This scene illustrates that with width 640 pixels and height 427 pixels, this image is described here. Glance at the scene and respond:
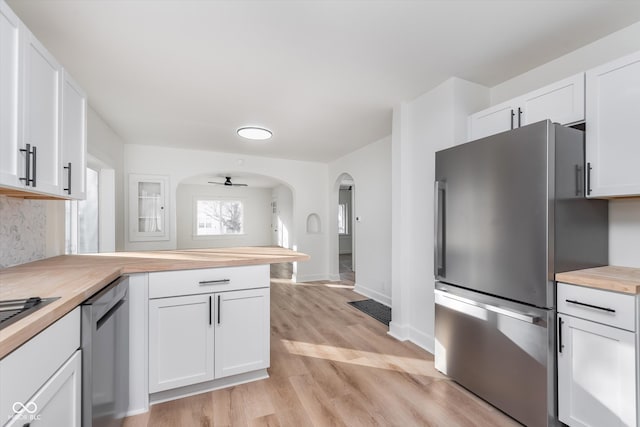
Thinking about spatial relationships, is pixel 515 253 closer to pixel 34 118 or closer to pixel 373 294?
pixel 34 118

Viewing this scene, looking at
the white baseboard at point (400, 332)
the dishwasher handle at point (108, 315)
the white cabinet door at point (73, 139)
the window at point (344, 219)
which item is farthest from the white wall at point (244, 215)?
the dishwasher handle at point (108, 315)

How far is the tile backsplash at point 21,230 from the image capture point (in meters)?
1.68

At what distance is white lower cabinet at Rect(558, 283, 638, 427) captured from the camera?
1.35 meters

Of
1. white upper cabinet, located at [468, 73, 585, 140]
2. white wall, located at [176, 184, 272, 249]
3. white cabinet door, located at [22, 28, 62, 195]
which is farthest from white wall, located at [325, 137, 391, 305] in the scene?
white wall, located at [176, 184, 272, 249]

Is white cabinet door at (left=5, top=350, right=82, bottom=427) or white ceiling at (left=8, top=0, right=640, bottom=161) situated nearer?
white cabinet door at (left=5, top=350, right=82, bottom=427)

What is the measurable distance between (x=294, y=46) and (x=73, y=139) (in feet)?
5.12

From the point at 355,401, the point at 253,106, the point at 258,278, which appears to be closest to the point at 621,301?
the point at 355,401

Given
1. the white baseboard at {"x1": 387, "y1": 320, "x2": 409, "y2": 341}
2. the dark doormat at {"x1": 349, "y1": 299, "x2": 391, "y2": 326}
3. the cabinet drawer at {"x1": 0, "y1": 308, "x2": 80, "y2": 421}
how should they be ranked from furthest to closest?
the dark doormat at {"x1": 349, "y1": 299, "x2": 391, "y2": 326} → the white baseboard at {"x1": 387, "y1": 320, "x2": 409, "y2": 341} → the cabinet drawer at {"x1": 0, "y1": 308, "x2": 80, "y2": 421}

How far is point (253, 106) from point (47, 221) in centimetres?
201

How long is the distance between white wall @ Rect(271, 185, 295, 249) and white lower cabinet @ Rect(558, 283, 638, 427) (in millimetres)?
6174

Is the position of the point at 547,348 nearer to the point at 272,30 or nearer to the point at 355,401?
the point at 355,401

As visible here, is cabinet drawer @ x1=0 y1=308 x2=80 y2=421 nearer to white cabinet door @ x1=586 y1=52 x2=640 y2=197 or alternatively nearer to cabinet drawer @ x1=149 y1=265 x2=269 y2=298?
cabinet drawer @ x1=149 y1=265 x2=269 y2=298

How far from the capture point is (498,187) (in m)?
1.80

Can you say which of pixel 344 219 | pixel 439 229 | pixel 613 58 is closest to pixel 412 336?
pixel 439 229
